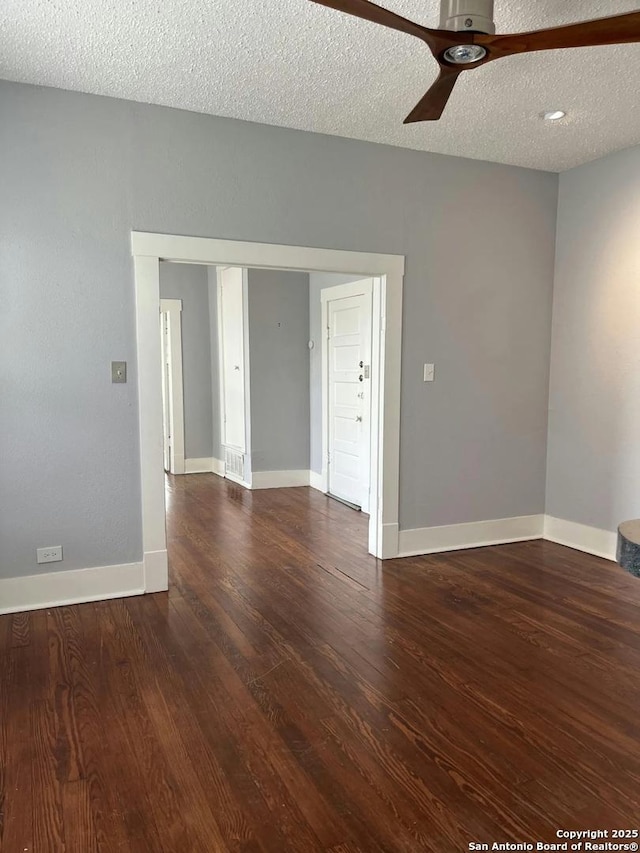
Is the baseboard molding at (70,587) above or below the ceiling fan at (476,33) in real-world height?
below

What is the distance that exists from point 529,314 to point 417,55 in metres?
2.26

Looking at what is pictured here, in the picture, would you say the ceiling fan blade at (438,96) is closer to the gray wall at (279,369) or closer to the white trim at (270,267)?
the white trim at (270,267)

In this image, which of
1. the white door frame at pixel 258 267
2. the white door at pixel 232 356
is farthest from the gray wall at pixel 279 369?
the white door frame at pixel 258 267

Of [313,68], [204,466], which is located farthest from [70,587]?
[204,466]

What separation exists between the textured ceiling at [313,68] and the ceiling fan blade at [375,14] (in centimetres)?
60

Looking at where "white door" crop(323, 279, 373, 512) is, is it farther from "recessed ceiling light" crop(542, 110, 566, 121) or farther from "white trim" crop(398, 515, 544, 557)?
"recessed ceiling light" crop(542, 110, 566, 121)

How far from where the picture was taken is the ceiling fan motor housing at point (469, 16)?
6.46ft

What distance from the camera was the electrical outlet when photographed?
3.17 meters

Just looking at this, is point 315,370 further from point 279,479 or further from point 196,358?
point 196,358

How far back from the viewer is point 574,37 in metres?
1.85

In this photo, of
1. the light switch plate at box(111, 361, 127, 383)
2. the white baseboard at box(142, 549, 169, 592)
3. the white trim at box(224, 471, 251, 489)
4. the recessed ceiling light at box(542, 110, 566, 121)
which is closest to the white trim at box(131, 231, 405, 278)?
the light switch plate at box(111, 361, 127, 383)

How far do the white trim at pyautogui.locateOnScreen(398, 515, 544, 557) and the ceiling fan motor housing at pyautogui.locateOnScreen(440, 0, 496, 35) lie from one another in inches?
116

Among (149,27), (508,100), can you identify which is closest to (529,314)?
(508,100)

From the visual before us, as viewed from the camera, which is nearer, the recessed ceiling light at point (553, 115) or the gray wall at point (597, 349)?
the recessed ceiling light at point (553, 115)
